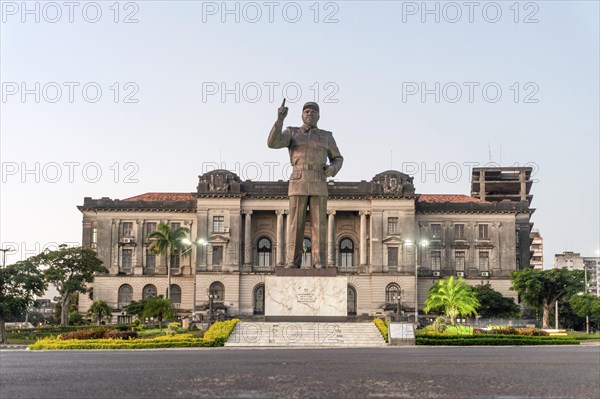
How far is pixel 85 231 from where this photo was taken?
90.1 metres

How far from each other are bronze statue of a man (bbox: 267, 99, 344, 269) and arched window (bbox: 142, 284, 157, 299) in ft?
193

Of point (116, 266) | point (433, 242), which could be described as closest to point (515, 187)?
point (433, 242)

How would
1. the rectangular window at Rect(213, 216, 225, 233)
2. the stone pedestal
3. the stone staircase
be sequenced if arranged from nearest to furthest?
the stone staircase < the stone pedestal < the rectangular window at Rect(213, 216, 225, 233)

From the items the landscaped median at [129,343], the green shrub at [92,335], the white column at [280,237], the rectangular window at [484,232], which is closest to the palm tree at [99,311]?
the white column at [280,237]

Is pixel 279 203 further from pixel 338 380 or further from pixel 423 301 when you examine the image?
pixel 338 380

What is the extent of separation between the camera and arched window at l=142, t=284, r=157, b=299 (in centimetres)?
8788

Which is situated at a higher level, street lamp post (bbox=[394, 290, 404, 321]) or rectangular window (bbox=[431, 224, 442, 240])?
rectangular window (bbox=[431, 224, 442, 240])

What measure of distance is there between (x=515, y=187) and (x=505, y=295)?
A: 1804 inches

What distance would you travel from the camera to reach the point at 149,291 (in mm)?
88188

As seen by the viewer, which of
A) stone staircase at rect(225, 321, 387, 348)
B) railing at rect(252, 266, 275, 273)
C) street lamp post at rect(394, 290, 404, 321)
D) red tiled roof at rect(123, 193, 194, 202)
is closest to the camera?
stone staircase at rect(225, 321, 387, 348)

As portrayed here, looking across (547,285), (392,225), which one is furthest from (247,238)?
(547,285)

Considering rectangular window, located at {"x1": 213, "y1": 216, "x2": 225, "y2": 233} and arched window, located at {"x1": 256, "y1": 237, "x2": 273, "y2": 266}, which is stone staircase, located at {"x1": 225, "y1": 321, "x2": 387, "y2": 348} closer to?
rectangular window, located at {"x1": 213, "y1": 216, "x2": 225, "y2": 233}

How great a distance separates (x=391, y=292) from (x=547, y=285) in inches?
659

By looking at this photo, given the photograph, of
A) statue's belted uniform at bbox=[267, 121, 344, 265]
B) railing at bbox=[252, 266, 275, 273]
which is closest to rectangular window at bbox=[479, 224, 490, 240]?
railing at bbox=[252, 266, 275, 273]
